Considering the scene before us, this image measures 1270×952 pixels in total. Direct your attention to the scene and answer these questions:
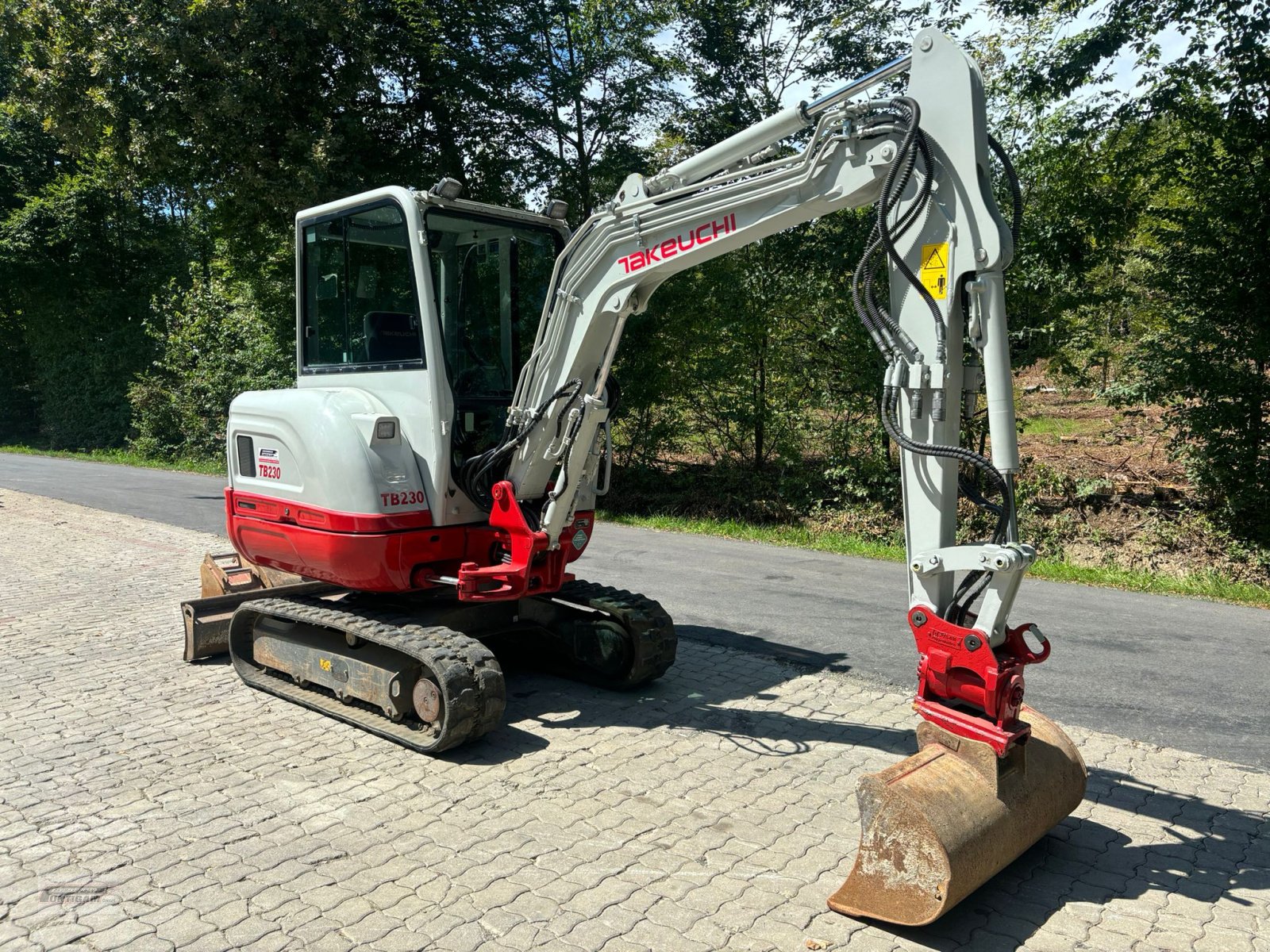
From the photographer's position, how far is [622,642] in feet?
19.9

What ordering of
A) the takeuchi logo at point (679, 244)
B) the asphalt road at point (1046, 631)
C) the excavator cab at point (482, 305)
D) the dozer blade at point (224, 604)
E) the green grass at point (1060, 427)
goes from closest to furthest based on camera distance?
the takeuchi logo at point (679, 244) → the excavator cab at point (482, 305) → the asphalt road at point (1046, 631) → the dozer blade at point (224, 604) → the green grass at point (1060, 427)

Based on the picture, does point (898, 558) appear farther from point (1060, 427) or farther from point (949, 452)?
point (949, 452)

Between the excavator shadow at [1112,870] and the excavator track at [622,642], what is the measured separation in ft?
8.33

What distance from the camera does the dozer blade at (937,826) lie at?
136 inches

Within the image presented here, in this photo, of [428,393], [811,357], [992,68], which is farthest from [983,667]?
[992,68]

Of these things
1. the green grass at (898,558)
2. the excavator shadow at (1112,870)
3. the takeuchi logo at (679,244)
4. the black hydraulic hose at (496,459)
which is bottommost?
the excavator shadow at (1112,870)

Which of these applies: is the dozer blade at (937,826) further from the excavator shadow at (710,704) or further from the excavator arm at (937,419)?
the excavator shadow at (710,704)

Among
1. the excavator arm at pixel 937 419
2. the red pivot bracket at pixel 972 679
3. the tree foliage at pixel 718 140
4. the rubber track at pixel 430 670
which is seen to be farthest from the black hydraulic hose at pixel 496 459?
the tree foliage at pixel 718 140

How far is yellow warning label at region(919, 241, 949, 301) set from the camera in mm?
3873

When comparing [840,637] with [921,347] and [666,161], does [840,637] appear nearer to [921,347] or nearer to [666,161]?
[921,347]

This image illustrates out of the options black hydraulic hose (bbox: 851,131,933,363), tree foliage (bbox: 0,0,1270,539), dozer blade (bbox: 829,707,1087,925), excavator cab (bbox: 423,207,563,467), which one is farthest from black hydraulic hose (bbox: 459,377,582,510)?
tree foliage (bbox: 0,0,1270,539)

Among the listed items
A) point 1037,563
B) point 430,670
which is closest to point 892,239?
point 430,670

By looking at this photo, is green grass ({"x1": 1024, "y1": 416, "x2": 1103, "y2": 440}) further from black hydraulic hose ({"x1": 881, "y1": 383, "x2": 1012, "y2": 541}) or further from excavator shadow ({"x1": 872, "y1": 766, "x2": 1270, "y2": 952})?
black hydraulic hose ({"x1": 881, "y1": 383, "x2": 1012, "y2": 541})

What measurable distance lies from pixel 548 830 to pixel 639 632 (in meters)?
1.82
